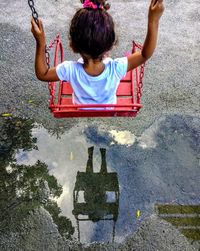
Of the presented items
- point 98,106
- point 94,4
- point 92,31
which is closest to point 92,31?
point 92,31

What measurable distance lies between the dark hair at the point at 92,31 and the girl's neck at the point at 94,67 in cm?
11

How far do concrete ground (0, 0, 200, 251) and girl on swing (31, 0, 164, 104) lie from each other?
23.0 inches

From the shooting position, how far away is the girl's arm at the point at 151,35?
202cm

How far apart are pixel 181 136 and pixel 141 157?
490mm

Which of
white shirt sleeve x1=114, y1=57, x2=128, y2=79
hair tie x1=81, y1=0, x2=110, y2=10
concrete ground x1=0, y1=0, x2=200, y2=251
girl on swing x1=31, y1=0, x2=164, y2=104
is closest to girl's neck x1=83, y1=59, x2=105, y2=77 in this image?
girl on swing x1=31, y1=0, x2=164, y2=104

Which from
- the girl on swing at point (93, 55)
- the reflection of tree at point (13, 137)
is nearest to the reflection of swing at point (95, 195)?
the reflection of tree at point (13, 137)

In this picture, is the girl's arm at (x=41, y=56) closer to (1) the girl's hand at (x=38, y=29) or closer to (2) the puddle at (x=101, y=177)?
(1) the girl's hand at (x=38, y=29)

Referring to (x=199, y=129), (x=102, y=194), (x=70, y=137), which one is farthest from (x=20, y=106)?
(x=199, y=129)

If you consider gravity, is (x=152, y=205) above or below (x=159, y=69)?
below

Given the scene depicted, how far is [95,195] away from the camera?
3174 mm

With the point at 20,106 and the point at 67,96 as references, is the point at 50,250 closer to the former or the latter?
the point at 67,96

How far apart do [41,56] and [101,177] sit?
1389 mm

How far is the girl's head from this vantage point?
214cm

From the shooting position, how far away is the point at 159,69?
4.18 meters
